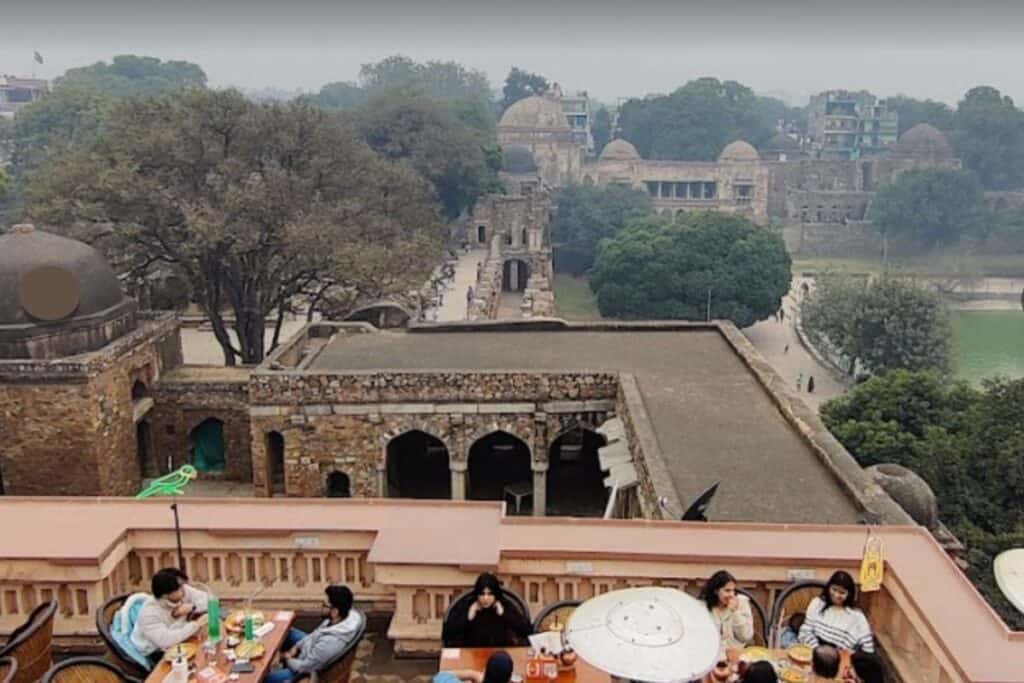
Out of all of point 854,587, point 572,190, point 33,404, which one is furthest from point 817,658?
point 572,190

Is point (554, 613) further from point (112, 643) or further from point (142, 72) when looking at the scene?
point (142, 72)

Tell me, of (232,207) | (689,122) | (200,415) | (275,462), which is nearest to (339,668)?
(275,462)

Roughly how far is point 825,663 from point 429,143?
45.8 meters

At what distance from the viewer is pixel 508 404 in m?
17.8

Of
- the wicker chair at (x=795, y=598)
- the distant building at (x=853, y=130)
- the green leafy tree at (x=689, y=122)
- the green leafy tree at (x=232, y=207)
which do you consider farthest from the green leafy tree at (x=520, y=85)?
the wicker chair at (x=795, y=598)

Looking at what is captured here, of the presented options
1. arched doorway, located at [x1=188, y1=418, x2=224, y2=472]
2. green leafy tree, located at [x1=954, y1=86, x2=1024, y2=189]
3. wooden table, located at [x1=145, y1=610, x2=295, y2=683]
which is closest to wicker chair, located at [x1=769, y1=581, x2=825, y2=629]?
wooden table, located at [x1=145, y1=610, x2=295, y2=683]

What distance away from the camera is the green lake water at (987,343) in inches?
1948

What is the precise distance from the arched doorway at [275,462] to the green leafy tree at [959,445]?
1289 cm

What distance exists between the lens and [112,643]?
570cm

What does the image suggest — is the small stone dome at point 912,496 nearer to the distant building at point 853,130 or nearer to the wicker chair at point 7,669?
the wicker chair at point 7,669

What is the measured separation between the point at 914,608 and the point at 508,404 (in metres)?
12.6

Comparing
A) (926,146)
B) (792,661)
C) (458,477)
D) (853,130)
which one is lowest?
(458,477)

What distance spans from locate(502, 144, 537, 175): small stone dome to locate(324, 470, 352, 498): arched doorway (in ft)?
216

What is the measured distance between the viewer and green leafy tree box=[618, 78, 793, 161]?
10144 centimetres
